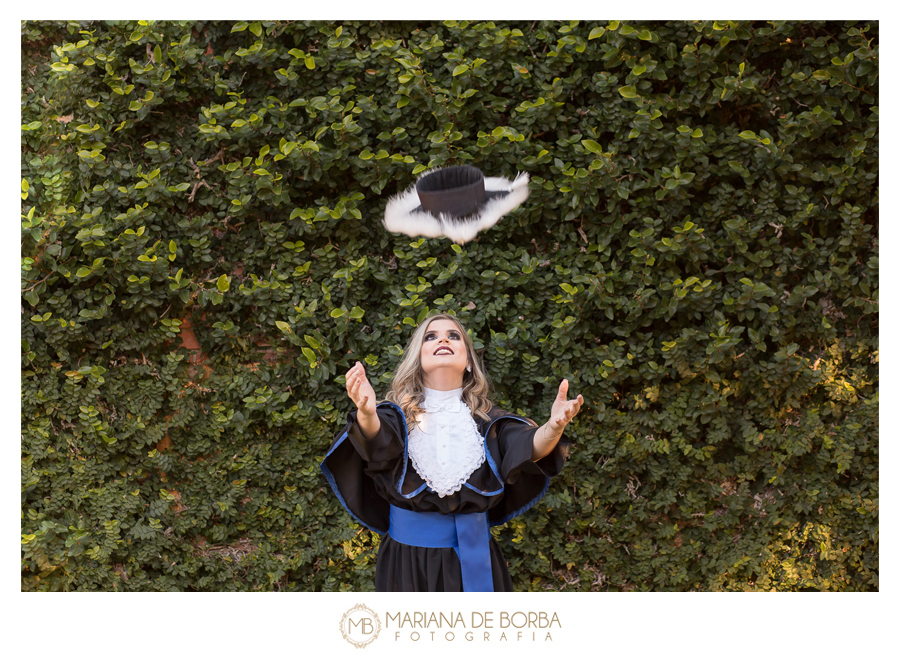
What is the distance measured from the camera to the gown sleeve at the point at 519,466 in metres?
2.06

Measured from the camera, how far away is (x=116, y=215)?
2.69m

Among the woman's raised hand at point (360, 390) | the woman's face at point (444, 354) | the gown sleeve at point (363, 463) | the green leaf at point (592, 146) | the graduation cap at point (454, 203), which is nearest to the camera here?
the woman's raised hand at point (360, 390)

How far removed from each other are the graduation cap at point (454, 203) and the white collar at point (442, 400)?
28.6 inches

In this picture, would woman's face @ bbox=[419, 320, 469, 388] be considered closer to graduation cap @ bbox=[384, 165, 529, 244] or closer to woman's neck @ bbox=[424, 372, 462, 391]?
woman's neck @ bbox=[424, 372, 462, 391]

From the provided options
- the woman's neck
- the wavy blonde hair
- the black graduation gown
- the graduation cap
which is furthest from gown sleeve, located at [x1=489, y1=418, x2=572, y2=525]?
the graduation cap

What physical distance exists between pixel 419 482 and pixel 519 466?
35 cm

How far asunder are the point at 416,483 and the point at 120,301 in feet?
5.56

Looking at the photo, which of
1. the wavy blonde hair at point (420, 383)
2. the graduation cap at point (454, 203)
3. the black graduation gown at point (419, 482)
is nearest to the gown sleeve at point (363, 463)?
the black graduation gown at point (419, 482)

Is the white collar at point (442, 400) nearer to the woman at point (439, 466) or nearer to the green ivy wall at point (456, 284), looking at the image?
the woman at point (439, 466)

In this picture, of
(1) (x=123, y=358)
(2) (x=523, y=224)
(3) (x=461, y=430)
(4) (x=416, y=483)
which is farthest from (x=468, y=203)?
(1) (x=123, y=358)

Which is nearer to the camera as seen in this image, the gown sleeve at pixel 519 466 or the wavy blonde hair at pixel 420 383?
the gown sleeve at pixel 519 466

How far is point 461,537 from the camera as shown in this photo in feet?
6.80
